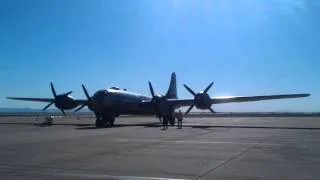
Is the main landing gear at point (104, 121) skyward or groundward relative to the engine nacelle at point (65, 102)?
groundward

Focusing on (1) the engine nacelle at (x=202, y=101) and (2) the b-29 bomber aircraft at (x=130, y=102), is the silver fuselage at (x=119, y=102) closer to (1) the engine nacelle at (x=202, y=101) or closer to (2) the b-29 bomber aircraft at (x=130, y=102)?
(2) the b-29 bomber aircraft at (x=130, y=102)

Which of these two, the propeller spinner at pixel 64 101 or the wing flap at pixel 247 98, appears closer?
the wing flap at pixel 247 98

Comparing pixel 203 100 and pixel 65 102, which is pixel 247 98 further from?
pixel 65 102

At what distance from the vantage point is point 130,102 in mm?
49219

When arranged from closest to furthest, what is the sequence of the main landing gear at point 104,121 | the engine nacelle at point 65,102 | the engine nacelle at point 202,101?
the main landing gear at point 104,121, the engine nacelle at point 202,101, the engine nacelle at point 65,102

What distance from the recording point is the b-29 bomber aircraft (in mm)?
45094

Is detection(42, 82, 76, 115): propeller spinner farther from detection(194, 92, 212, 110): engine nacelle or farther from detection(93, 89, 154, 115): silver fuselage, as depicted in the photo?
detection(194, 92, 212, 110): engine nacelle

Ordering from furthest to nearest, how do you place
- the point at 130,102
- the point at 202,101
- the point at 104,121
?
the point at 130,102 → the point at 202,101 → the point at 104,121

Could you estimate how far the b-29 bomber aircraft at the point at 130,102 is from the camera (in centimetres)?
4509

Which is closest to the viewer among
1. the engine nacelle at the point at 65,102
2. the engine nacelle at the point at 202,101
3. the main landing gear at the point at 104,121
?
the main landing gear at the point at 104,121

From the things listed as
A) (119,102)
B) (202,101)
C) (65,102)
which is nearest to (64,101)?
(65,102)

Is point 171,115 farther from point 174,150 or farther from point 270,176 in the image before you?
point 270,176

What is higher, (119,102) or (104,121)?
(119,102)

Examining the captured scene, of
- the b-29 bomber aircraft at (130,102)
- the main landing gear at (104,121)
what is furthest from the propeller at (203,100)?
the main landing gear at (104,121)
